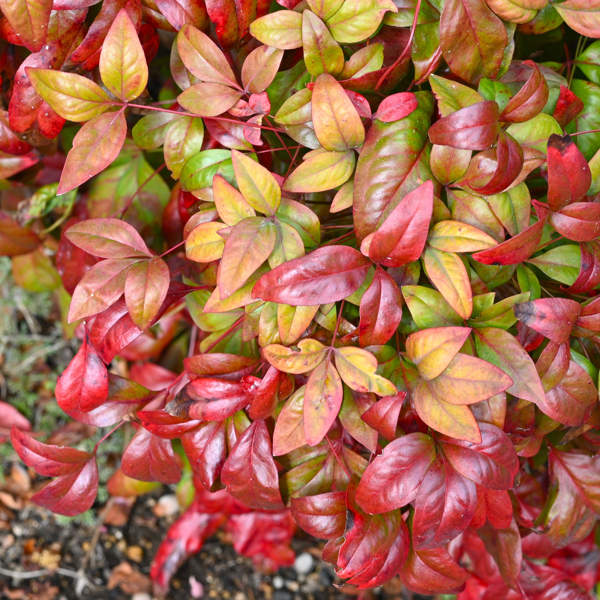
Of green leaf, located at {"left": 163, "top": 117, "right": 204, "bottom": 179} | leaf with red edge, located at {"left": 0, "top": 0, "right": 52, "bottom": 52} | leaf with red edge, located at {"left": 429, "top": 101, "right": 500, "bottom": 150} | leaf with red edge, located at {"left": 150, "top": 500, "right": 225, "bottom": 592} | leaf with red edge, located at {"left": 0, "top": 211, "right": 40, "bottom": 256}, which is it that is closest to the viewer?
leaf with red edge, located at {"left": 429, "top": 101, "right": 500, "bottom": 150}

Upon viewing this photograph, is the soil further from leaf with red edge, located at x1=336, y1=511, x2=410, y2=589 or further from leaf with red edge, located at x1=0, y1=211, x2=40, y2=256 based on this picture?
leaf with red edge, located at x1=0, y1=211, x2=40, y2=256

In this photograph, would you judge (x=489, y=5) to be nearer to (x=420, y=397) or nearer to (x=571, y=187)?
(x=571, y=187)

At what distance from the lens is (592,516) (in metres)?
1.07

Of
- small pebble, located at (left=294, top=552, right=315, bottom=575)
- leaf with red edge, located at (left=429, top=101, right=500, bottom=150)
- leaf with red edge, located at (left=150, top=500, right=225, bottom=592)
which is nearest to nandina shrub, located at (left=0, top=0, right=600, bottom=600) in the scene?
leaf with red edge, located at (left=429, top=101, right=500, bottom=150)

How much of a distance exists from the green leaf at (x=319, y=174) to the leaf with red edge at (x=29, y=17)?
401 mm

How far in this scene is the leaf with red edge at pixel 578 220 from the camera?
81 cm

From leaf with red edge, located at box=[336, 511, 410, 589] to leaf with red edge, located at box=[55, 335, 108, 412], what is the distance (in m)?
0.43

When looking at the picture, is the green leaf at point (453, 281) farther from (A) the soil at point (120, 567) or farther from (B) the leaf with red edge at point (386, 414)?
(A) the soil at point (120, 567)

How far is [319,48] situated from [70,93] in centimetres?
34

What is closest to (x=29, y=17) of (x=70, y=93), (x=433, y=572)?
(x=70, y=93)

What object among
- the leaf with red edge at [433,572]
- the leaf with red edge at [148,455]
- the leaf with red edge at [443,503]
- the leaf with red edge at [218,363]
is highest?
the leaf with red edge at [218,363]

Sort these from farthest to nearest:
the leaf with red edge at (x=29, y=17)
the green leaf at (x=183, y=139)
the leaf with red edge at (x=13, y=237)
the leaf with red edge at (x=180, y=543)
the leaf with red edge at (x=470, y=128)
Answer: the leaf with red edge at (x=180, y=543)
the leaf with red edge at (x=13, y=237)
the green leaf at (x=183, y=139)
the leaf with red edge at (x=29, y=17)
the leaf with red edge at (x=470, y=128)

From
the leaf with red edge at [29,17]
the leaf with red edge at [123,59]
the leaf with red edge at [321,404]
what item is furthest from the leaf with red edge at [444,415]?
the leaf with red edge at [29,17]

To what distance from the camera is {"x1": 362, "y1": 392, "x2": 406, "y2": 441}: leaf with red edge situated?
2.62ft
